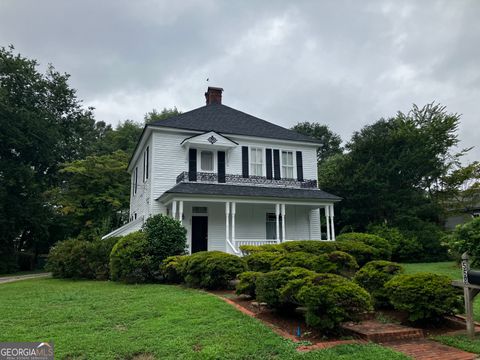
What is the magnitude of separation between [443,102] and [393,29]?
16.7m

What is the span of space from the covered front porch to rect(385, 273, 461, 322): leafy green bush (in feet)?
34.2

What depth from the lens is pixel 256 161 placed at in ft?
65.1

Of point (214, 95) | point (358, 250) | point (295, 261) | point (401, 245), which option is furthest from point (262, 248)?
point (214, 95)

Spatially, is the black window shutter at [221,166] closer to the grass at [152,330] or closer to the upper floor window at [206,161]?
the upper floor window at [206,161]

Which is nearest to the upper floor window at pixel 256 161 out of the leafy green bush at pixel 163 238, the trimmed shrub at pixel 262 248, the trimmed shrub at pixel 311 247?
the trimmed shrub at pixel 262 248

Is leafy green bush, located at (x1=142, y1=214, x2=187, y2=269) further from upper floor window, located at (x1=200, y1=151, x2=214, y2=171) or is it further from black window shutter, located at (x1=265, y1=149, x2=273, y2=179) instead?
black window shutter, located at (x1=265, y1=149, x2=273, y2=179)

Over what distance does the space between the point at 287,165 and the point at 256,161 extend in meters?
1.91

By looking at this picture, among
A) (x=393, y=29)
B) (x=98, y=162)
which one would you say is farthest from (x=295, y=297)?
(x=98, y=162)

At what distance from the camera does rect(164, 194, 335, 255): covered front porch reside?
17.0 meters

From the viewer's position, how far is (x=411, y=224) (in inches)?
885

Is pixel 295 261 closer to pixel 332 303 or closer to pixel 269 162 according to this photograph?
pixel 332 303

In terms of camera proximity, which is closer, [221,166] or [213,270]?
[213,270]

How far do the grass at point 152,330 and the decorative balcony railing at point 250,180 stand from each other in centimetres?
957

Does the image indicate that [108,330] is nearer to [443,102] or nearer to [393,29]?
[393,29]
